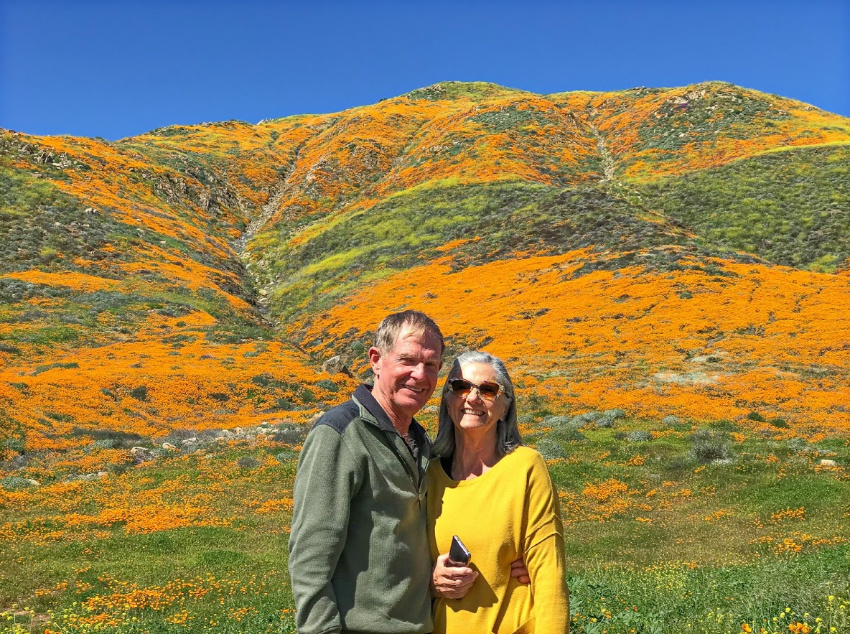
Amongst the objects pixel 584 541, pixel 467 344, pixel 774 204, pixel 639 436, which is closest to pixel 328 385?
pixel 467 344

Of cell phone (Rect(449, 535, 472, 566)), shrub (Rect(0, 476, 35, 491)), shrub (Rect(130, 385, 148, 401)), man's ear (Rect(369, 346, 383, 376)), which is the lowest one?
shrub (Rect(0, 476, 35, 491))

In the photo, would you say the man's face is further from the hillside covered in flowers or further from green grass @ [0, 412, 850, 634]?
the hillside covered in flowers

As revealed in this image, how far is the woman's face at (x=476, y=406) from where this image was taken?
364 centimetres

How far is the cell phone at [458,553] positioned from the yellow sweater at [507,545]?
122mm

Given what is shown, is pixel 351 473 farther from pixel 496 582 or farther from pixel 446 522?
pixel 496 582

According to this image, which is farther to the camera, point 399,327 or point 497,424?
point 497,424

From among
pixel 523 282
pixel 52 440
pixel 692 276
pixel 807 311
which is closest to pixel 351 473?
pixel 52 440

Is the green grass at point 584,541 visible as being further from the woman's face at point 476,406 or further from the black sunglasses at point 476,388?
the black sunglasses at point 476,388

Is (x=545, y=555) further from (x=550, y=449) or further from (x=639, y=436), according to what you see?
(x=639, y=436)

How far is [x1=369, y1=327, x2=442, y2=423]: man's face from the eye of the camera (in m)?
3.43

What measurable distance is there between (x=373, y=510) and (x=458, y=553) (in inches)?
23.1

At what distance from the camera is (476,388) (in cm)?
368

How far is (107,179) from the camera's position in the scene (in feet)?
230

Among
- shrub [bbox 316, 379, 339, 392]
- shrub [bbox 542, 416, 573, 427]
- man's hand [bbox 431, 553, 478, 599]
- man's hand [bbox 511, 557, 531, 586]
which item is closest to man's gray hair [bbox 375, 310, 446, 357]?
man's hand [bbox 431, 553, 478, 599]
